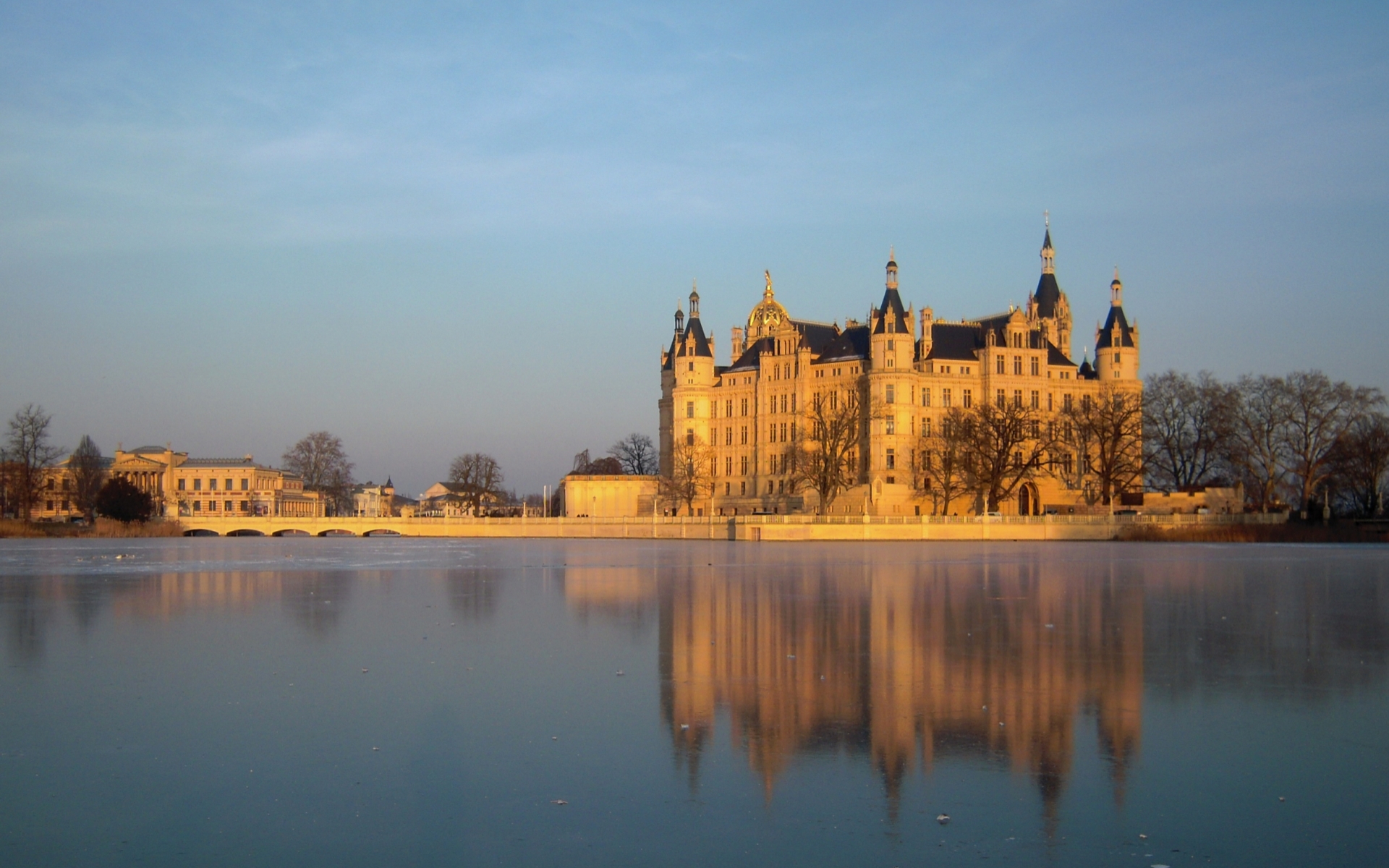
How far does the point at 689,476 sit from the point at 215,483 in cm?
6709

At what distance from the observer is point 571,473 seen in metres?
104

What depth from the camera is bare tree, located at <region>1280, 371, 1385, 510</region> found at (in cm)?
7344

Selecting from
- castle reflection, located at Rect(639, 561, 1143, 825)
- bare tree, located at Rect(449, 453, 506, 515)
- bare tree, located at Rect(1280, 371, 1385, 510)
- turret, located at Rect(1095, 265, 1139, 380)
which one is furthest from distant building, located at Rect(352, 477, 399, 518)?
castle reflection, located at Rect(639, 561, 1143, 825)

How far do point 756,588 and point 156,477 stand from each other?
119 metres

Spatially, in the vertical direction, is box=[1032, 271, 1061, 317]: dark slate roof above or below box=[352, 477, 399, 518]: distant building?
above

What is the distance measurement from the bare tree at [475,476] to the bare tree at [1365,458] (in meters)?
66.7

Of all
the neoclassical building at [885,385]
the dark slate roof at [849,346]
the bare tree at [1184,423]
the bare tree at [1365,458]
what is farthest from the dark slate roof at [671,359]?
the bare tree at [1365,458]

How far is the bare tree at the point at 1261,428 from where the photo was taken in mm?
75375

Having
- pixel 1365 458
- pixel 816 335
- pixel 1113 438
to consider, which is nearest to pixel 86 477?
pixel 816 335

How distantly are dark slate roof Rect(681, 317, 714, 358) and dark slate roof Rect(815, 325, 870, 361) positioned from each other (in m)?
9.57

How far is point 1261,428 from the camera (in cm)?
7662

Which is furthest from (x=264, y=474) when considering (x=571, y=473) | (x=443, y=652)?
(x=443, y=652)

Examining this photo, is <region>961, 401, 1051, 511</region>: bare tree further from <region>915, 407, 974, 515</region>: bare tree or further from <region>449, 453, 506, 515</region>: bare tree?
<region>449, 453, 506, 515</region>: bare tree

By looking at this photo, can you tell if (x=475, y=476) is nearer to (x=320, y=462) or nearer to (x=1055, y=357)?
(x=320, y=462)
